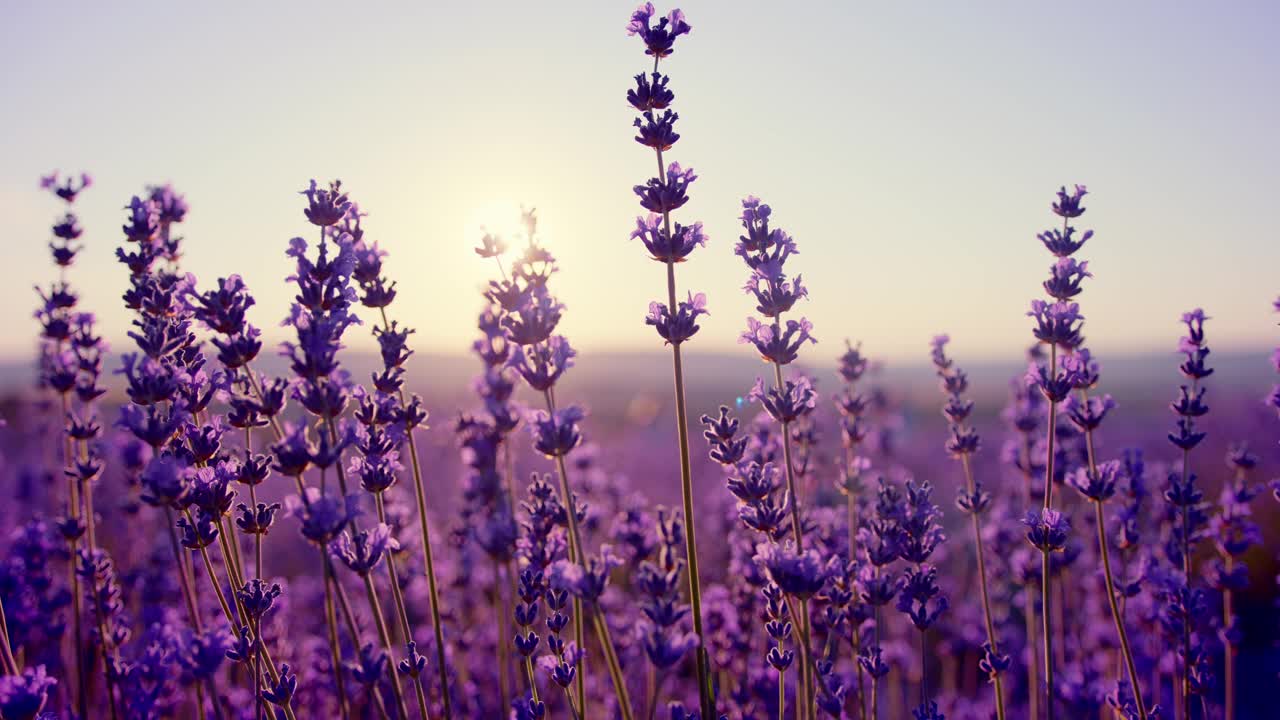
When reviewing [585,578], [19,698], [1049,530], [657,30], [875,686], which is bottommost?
[875,686]

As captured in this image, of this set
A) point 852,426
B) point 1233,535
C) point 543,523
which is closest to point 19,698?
point 543,523

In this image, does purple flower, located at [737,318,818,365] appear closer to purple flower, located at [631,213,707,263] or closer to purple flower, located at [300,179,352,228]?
purple flower, located at [631,213,707,263]

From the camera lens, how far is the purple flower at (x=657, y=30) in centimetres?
343

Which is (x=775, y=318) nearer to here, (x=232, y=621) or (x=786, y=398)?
(x=786, y=398)

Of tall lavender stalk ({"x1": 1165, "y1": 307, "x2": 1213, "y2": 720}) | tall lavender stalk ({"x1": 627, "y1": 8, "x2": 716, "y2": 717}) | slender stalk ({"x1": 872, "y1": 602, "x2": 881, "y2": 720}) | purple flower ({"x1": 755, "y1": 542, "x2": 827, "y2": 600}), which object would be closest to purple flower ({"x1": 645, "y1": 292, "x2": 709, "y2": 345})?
tall lavender stalk ({"x1": 627, "y1": 8, "x2": 716, "y2": 717})

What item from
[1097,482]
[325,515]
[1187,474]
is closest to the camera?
[325,515]

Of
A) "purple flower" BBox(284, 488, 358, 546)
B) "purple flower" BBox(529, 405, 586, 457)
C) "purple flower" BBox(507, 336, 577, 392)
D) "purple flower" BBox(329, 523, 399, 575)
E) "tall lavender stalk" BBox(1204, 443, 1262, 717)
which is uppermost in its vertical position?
"purple flower" BBox(507, 336, 577, 392)

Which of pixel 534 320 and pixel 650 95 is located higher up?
pixel 650 95

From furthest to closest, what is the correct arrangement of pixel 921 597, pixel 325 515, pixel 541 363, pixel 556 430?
pixel 921 597 → pixel 541 363 → pixel 556 430 → pixel 325 515

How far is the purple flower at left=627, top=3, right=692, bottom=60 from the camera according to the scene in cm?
343

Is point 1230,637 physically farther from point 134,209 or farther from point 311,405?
A: point 134,209

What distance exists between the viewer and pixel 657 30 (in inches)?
135

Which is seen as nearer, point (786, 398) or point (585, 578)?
point (585, 578)

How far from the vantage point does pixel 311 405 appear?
2.82 meters
